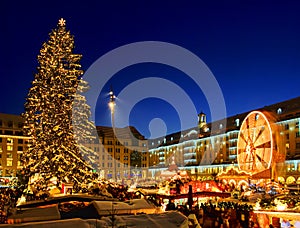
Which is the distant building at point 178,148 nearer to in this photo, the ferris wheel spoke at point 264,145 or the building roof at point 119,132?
the building roof at point 119,132

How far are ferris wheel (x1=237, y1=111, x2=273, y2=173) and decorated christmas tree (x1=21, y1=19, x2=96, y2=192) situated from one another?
13.3 meters

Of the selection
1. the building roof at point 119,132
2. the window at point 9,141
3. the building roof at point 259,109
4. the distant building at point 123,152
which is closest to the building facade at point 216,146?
the building roof at point 259,109

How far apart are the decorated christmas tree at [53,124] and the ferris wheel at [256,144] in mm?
13304

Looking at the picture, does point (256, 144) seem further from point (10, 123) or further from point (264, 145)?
point (10, 123)

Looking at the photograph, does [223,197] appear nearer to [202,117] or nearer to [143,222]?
[143,222]

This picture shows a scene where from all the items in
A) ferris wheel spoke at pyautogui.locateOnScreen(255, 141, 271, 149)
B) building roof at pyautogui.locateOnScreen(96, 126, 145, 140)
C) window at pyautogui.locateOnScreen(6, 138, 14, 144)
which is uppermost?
building roof at pyautogui.locateOnScreen(96, 126, 145, 140)

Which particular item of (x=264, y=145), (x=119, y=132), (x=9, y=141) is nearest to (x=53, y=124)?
(x=264, y=145)

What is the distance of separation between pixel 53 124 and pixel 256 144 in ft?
54.9

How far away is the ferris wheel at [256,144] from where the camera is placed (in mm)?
29266

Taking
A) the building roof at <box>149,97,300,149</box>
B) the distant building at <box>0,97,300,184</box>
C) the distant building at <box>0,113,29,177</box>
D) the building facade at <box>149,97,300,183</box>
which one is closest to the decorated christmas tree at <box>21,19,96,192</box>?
the building facade at <box>149,97,300,183</box>

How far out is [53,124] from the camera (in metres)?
23.3

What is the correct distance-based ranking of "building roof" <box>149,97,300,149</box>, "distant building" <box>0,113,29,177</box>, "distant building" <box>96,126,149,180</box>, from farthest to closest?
1. "distant building" <box>96,126,149,180</box>
2. "distant building" <box>0,113,29,177</box>
3. "building roof" <box>149,97,300,149</box>

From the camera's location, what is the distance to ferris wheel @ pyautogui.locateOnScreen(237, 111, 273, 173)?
2927 cm

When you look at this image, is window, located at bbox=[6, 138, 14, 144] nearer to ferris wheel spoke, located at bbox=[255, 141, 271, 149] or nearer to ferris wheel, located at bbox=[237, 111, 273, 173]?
ferris wheel, located at bbox=[237, 111, 273, 173]
